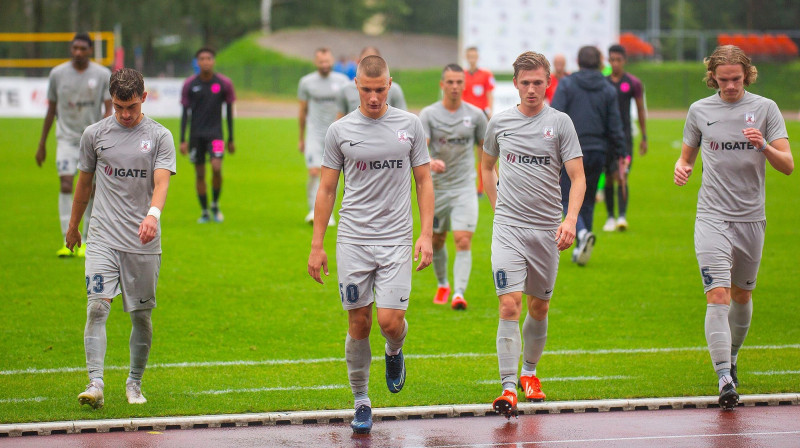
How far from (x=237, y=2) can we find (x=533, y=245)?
76.4m

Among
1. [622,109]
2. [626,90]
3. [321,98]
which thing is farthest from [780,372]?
[321,98]

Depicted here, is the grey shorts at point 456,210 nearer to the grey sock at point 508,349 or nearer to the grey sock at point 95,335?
the grey sock at point 508,349

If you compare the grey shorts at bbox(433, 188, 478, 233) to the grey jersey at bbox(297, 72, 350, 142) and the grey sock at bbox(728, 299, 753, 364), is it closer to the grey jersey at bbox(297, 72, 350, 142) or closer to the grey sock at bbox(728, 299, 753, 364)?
the grey sock at bbox(728, 299, 753, 364)

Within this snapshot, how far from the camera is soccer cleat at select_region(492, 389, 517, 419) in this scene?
21.3ft

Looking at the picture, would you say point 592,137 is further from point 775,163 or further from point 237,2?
point 237,2

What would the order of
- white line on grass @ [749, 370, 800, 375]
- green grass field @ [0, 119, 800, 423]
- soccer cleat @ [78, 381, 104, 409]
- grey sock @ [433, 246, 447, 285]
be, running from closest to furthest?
soccer cleat @ [78, 381, 104, 409] → green grass field @ [0, 119, 800, 423] → white line on grass @ [749, 370, 800, 375] → grey sock @ [433, 246, 447, 285]

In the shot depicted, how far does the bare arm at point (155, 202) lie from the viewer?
6.42 metres

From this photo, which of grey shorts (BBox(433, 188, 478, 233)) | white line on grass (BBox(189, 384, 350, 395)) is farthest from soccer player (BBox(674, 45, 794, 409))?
grey shorts (BBox(433, 188, 478, 233))

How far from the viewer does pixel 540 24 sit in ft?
104

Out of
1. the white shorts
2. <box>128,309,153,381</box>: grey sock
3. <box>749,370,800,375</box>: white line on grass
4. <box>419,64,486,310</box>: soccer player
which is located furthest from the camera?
the white shorts

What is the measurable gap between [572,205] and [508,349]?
105 centimetres

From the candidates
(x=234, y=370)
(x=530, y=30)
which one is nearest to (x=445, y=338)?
(x=234, y=370)

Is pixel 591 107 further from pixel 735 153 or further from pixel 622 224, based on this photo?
pixel 735 153

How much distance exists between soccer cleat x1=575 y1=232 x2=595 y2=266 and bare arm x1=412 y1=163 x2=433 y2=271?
606 centimetres
